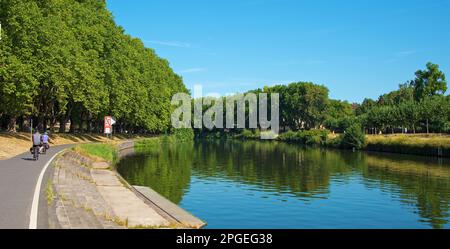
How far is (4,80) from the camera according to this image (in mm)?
39688

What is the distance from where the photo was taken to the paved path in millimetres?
12594

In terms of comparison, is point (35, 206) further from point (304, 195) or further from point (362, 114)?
point (362, 114)

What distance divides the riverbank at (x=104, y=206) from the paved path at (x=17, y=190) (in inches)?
28.4

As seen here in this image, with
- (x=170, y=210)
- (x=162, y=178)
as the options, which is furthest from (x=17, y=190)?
(x=162, y=178)

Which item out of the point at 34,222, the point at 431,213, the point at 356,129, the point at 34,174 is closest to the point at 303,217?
the point at 431,213

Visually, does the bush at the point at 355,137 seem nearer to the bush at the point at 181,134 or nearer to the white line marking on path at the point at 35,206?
the bush at the point at 181,134

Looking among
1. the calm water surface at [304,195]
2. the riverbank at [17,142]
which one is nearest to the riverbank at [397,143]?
the calm water surface at [304,195]

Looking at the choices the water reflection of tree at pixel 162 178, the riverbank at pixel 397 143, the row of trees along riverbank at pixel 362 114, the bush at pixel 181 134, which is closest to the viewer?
the water reflection of tree at pixel 162 178

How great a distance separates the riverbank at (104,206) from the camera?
13.9m

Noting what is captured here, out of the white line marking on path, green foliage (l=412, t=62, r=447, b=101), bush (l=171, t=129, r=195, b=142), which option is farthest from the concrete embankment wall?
green foliage (l=412, t=62, r=447, b=101)

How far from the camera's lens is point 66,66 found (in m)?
47.6

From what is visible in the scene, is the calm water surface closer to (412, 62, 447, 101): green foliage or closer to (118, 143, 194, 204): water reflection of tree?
(118, 143, 194, 204): water reflection of tree

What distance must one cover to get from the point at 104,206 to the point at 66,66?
112 ft
